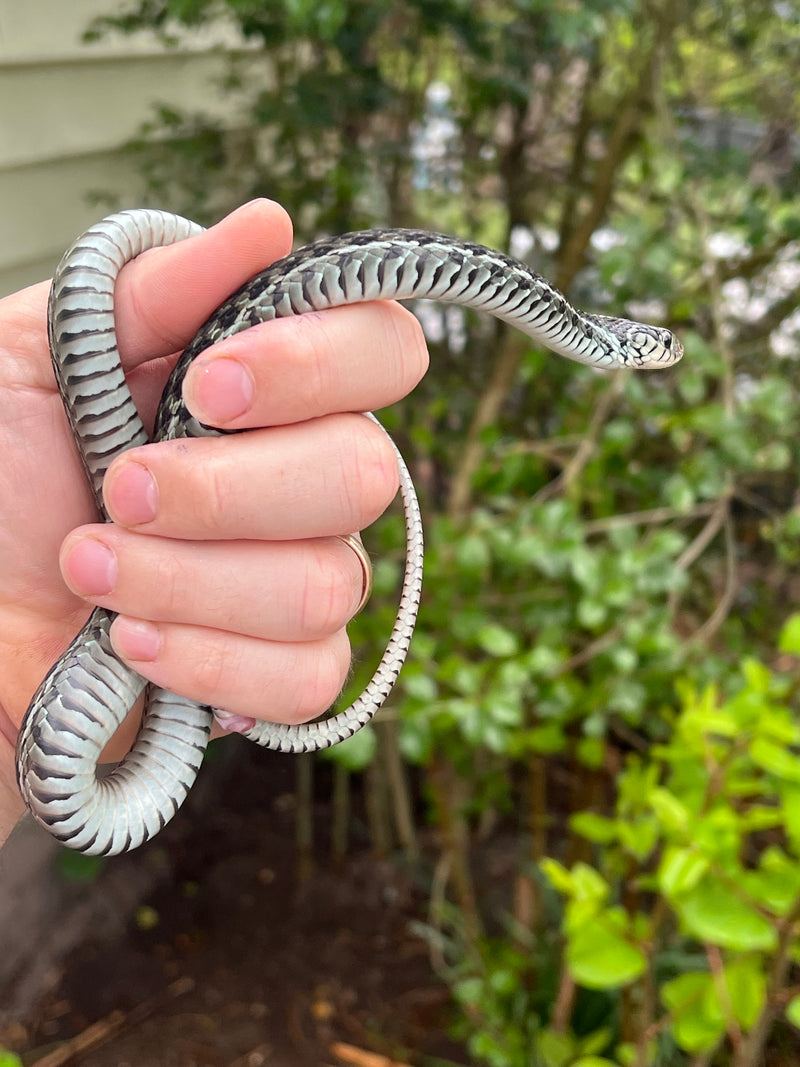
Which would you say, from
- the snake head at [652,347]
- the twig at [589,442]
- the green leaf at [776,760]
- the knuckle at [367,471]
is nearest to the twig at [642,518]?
the twig at [589,442]

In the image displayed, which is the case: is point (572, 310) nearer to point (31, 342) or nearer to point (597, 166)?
point (31, 342)

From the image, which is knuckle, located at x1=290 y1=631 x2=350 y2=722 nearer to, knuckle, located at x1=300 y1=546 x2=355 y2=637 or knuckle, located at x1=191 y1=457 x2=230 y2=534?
knuckle, located at x1=300 y1=546 x2=355 y2=637

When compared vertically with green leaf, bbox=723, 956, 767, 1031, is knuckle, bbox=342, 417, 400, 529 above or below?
above

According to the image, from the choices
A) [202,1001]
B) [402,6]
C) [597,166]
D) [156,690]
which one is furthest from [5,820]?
[597,166]

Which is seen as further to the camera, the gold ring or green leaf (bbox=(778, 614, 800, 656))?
green leaf (bbox=(778, 614, 800, 656))

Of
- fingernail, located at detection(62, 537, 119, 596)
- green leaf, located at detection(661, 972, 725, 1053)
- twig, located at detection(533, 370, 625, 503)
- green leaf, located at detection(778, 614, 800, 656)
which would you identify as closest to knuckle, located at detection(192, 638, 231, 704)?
fingernail, located at detection(62, 537, 119, 596)

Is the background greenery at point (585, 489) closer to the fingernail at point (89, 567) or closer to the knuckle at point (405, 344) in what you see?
the knuckle at point (405, 344)
